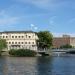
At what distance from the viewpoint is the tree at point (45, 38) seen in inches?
7254

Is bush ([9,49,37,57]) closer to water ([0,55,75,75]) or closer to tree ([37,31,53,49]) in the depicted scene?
tree ([37,31,53,49])

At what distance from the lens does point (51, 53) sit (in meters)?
186

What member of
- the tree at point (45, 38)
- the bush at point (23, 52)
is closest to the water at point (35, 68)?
the bush at point (23, 52)

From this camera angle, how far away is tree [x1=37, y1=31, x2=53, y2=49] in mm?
184250

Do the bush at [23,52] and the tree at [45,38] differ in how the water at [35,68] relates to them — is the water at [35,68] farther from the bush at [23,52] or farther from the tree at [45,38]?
the tree at [45,38]

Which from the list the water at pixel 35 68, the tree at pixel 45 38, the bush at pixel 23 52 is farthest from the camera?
the tree at pixel 45 38

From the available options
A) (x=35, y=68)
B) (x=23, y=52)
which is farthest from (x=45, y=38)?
(x=35, y=68)

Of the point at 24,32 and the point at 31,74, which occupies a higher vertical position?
the point at 24,32

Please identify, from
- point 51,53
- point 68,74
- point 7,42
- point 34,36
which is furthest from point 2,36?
point 68,74

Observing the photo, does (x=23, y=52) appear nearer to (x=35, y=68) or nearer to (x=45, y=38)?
(x=45, y=38)

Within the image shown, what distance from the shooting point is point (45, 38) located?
613 ft

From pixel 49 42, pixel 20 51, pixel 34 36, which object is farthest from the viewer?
pixel 34 36

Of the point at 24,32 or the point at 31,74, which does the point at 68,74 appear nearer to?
the point at 31,74

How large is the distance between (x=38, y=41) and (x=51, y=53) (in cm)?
1439
